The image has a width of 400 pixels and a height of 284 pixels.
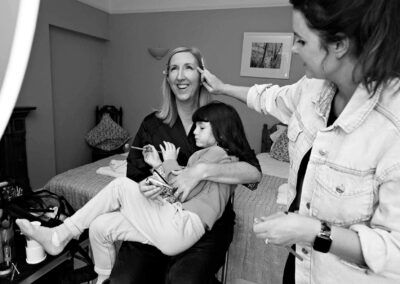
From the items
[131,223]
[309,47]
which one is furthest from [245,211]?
Answer: [309,47]

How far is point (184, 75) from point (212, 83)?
6.7 inches

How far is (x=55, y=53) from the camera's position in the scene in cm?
342

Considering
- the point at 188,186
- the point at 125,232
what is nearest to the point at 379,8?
the point at 188,186

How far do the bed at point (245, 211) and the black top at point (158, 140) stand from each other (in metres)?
0.57

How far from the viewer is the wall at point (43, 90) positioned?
3.06m

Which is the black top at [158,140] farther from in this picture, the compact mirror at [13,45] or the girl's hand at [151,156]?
the compact mirror at [13,45]

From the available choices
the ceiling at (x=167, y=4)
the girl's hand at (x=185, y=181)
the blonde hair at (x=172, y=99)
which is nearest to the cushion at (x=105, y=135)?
the ceiling at (x=167, y=4)

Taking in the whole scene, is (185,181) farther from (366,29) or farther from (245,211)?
(366,29)

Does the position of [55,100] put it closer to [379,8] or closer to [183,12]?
[183,12]

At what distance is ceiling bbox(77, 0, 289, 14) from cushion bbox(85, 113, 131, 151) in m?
1.54

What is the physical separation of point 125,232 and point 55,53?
2.98 metres

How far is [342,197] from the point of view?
68cm

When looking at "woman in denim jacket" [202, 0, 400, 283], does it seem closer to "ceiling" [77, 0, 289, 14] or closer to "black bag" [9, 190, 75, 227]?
"black bag" [9, 190, 75, 227]

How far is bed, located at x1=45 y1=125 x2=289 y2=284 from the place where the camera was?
1.73 metres
